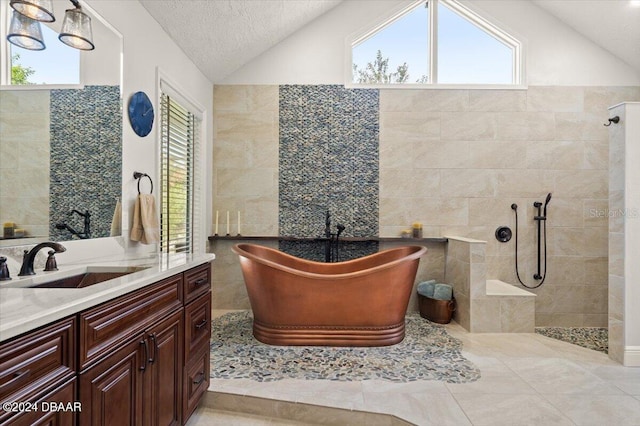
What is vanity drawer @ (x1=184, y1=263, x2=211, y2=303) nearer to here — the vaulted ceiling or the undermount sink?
the undermount sink

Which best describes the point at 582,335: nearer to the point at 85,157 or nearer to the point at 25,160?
the point at 85,157

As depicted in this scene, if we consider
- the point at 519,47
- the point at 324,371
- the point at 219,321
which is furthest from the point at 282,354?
the point at 519,47

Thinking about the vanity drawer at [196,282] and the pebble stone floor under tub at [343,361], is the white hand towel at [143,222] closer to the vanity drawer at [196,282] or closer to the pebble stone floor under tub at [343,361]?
the vanity drawer at [196,282]

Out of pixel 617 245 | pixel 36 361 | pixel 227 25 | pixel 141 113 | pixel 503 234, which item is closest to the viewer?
pixel 36 361

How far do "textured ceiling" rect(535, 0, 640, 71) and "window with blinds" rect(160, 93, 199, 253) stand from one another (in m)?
3.94

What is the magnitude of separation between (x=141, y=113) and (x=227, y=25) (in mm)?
1293

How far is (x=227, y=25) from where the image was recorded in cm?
335

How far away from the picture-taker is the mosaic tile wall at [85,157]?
181 centimetres

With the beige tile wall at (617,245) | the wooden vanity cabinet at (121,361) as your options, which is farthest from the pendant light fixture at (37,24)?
the beige tile wall at (617,245)

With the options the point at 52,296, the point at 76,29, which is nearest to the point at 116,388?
the point at 52,296

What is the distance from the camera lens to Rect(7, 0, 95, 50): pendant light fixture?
1.53 meters

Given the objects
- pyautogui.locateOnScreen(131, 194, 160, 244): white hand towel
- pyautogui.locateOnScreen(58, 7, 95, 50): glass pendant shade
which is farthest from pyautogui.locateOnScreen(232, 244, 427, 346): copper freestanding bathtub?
pyautogui.locateOnScreen(58, 7, 95, 50): glass pendant shade

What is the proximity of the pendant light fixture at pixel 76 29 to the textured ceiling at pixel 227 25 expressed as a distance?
0.93 metres

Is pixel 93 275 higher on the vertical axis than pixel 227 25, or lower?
lower
